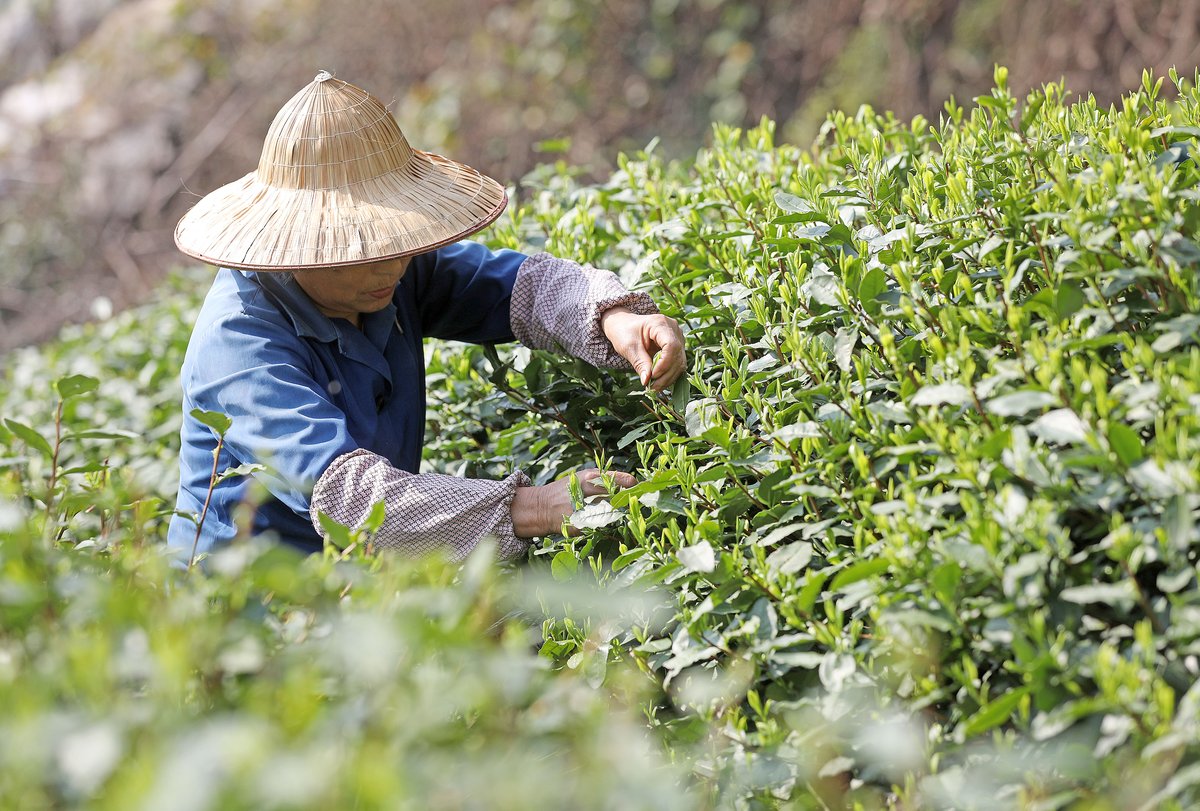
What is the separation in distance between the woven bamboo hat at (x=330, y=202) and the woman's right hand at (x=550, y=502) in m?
0.54

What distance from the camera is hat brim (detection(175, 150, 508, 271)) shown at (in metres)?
2.20

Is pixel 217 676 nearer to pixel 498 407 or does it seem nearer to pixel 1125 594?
pixel 1125 594

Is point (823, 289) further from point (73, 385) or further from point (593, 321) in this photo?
point (73, 385)

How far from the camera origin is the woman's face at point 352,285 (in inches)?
91.2

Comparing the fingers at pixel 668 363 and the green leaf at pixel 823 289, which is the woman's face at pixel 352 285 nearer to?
the fingers at pixel 668 363

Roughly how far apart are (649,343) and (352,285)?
0.61 metres

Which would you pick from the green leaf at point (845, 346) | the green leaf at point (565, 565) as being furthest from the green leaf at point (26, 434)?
the green leaf at point (845, 346)

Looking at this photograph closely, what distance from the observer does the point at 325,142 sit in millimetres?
2281

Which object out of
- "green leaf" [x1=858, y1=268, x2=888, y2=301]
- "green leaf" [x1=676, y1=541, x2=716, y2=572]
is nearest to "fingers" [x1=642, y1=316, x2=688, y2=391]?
"green leaf" [x1=858, y1=268, x2=888, y2=301]

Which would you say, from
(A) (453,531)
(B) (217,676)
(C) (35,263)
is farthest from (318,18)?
(B) (217,676)

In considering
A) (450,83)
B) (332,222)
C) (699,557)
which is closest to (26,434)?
(332,222)

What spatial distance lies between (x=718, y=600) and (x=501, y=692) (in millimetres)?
564

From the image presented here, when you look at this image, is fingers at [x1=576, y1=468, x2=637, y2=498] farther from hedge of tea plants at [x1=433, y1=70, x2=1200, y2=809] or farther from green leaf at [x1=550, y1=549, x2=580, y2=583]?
green leaf at [x1=550, y1=549, x2=580, y2=583]

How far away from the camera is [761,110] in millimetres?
8148
